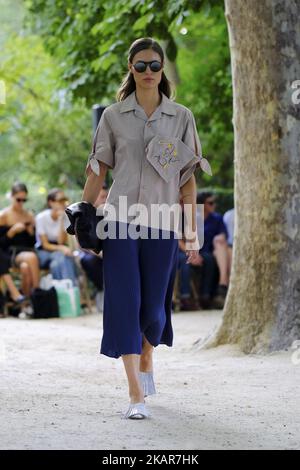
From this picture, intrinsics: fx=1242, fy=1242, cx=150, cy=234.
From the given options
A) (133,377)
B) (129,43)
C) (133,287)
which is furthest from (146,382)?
(129,43)

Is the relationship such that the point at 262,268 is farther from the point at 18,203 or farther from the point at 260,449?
the point at 18,203

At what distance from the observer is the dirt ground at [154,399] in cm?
663

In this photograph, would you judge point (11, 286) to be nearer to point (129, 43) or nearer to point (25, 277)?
point (25, 277)

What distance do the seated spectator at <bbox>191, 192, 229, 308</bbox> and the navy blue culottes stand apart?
32.8 ft

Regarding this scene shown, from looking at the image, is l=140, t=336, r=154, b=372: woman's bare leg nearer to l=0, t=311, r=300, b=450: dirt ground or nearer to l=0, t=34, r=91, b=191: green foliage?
l=0, t=311, r=300, b=450: dirt ground

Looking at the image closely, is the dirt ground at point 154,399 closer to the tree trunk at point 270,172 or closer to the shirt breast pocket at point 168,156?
the tree trunk at point 270,172

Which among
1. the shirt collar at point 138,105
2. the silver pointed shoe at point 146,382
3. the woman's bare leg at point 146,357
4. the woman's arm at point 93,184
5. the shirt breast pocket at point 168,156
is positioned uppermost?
the shirt collar at point 138,105

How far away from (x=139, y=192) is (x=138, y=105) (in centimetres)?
55

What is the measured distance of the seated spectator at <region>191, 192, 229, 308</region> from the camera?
17.6 m

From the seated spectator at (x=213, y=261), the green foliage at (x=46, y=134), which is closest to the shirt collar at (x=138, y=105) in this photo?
the seated spectator at (x=213, y=261)

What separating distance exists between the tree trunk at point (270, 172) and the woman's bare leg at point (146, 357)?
2.95 metres

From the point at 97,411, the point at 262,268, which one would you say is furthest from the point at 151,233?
the point at 262,268

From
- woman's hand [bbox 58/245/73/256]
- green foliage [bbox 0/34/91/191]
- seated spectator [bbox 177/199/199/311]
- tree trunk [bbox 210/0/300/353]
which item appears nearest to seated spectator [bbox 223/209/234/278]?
seated spectator [bbox 177/199/199/311]
